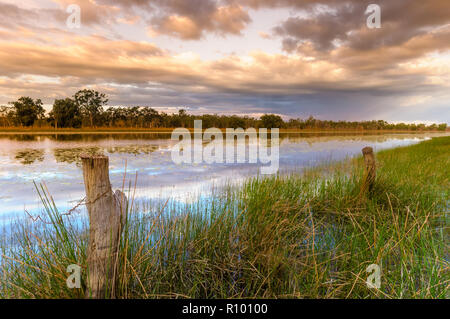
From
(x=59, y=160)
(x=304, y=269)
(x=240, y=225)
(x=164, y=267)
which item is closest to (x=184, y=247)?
(x=164, y=267)

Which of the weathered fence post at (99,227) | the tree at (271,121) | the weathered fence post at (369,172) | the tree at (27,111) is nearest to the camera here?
the weathered fence post at (99,227)

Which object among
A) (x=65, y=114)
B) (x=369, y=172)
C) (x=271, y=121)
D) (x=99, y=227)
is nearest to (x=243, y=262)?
(x=99, y=227)

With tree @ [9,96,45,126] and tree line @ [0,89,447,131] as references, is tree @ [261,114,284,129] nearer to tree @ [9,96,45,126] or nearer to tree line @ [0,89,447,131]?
tree line @ [0,89,447,131]

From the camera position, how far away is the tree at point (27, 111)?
165 feet

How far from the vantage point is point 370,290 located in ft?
7.55

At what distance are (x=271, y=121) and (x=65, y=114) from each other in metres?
50.8

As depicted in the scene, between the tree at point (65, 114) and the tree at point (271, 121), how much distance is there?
47.1 m

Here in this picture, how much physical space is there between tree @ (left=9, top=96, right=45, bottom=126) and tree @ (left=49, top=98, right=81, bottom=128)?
8.21 feet

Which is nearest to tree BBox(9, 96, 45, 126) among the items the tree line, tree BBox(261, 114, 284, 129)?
the tree line

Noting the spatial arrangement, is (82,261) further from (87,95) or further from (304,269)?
(87,95)

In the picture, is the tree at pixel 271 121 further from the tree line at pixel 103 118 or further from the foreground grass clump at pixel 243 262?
the foreground grass clump at pixel 243 262

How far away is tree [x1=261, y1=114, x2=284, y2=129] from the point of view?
70.2 meters

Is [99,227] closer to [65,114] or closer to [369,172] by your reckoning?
[369,172]

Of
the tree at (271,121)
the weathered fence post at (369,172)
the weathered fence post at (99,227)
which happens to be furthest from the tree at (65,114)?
the weathered fence post at (99,227)
